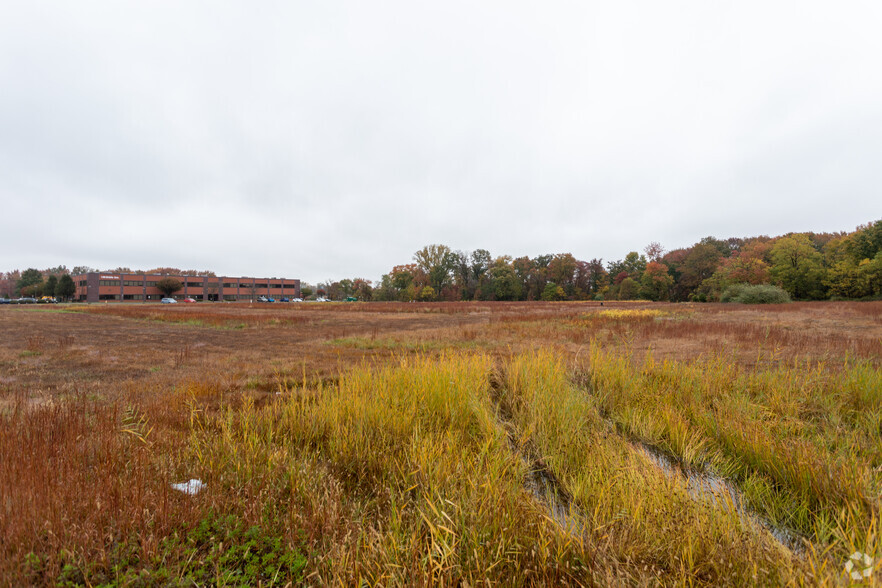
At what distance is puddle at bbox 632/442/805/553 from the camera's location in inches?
96.4

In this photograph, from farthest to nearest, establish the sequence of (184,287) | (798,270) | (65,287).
→ (184,287) < (65,287) < (798,270)

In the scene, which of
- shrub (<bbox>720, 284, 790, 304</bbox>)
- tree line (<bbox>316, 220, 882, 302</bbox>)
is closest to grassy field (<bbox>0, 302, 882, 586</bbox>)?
shrub (<bbox>720, 284, 790, 304</bbox>)

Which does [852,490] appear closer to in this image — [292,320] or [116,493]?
[116,493]

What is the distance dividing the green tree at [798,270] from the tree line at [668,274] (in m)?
0.11

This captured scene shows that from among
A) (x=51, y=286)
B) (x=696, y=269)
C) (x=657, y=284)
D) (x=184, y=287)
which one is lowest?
(x=657, y=284)

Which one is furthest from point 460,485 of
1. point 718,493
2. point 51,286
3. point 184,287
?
point 51,286

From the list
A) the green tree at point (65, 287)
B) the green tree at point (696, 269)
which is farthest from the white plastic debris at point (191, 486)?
the green tree at point (65, 287)

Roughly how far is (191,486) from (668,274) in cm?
8715

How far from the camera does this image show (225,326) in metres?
20.5

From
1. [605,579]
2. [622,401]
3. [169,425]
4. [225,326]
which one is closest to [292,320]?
[225,326]

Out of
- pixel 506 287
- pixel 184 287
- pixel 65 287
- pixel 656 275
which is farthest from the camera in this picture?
pixel 184 287

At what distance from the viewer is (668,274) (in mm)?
72500

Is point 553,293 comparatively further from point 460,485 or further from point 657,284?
point 460,485

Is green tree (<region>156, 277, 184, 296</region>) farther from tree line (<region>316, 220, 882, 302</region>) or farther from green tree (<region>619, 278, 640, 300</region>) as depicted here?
green tree (<region>619, 278, 640, 300</region>)
